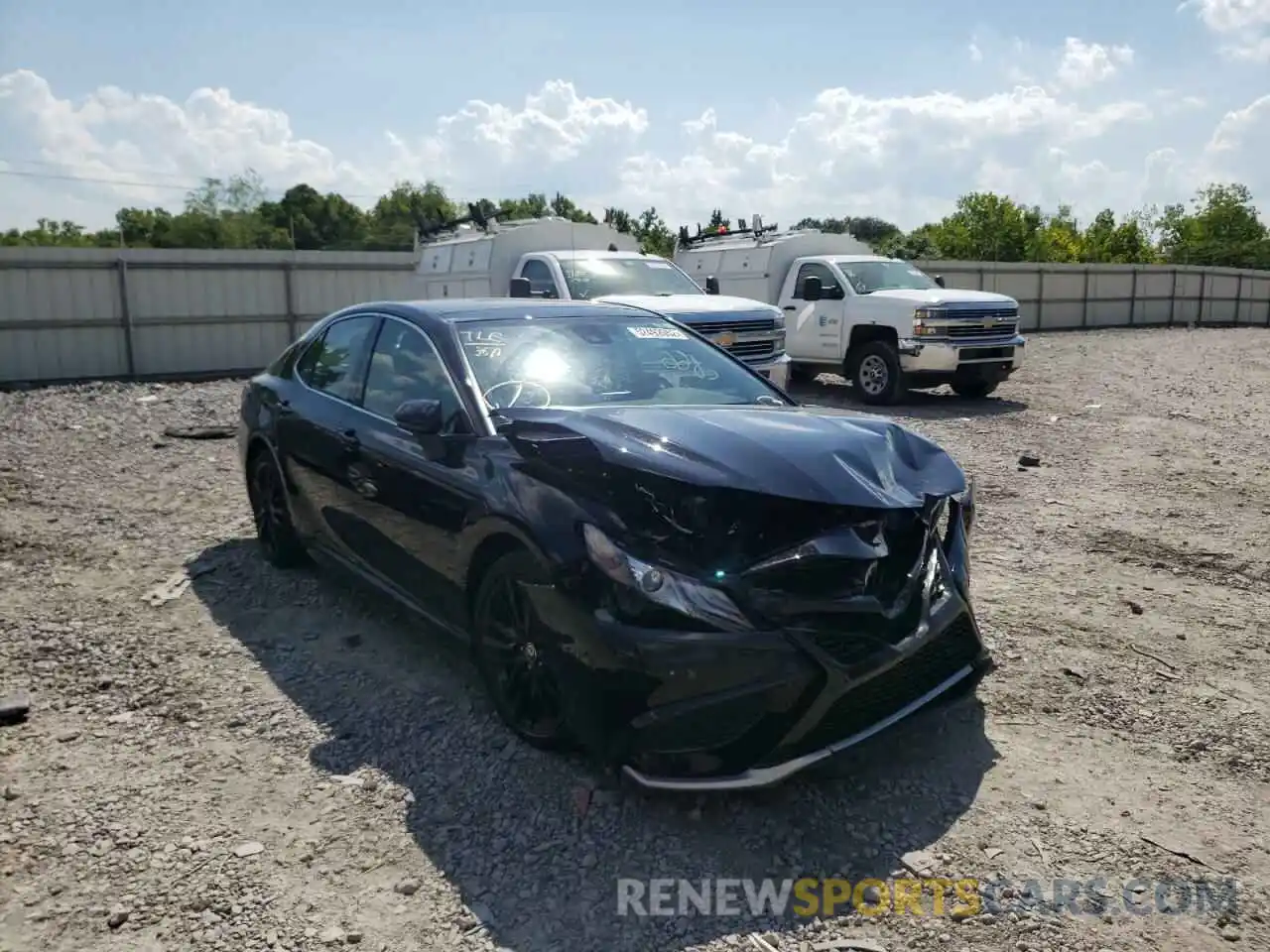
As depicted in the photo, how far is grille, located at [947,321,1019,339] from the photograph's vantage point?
1343 cm

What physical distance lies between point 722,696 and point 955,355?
11.1 meters

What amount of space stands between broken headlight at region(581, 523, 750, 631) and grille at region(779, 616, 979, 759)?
42cm

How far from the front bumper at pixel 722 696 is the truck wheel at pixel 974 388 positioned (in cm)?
1151

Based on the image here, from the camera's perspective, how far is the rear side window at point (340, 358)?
5234 mm

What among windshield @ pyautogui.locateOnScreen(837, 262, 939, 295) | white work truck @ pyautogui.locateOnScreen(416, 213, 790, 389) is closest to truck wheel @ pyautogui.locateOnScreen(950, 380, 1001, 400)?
windshield @ pyautogui.locateOnScreen(837, 262, 939, 295)

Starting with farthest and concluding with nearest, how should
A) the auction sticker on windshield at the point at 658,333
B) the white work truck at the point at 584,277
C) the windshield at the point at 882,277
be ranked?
the windshield at the point at 882,277 → the white work truck at the point at 584,277 → the auction sticker on windshield at the point at 658,333

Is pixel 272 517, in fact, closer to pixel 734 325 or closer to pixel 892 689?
pixel 892 689

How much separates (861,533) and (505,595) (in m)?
1.30

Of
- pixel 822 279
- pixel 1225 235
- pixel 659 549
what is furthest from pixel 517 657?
pixel 1225 235

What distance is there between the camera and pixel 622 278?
1215 cm

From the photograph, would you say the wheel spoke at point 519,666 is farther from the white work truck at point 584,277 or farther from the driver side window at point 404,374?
the white work truck at point 584,277

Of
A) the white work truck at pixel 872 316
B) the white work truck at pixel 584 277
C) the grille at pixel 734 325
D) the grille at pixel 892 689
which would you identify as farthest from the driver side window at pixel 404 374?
the white work truck at pixel 872 316

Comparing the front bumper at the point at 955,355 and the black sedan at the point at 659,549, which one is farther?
the front bumper at the point at 955,355

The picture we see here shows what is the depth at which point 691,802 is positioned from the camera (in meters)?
3.53
